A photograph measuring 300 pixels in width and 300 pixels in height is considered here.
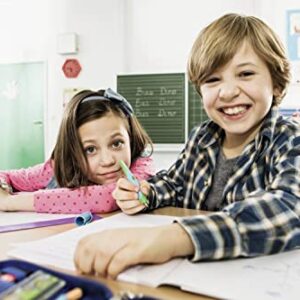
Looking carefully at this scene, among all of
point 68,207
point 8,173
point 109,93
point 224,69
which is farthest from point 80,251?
point 8,173

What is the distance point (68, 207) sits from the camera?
1.05 metres

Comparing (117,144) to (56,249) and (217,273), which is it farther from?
(217,273)

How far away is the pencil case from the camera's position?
1.37 feet

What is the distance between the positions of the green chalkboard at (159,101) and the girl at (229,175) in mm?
1891

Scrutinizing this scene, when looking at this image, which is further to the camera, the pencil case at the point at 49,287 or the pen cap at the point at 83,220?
the pen cap at the point at 83,220

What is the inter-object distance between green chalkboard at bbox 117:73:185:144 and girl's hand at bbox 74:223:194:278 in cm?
252

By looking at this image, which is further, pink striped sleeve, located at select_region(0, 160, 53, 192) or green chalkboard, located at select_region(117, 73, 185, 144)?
green chalkboard, located at select_region(117, 73, 185, 144)

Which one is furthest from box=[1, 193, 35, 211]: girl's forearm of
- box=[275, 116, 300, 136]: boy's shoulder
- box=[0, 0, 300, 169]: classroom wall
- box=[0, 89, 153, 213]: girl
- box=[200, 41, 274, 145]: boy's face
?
box=[0, 0, 300, 169]: classroom wall

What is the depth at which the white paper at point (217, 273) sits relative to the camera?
0.49 meters

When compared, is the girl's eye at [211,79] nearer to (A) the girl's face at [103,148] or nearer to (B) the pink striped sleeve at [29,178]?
(A) the girl's face at [103,148]

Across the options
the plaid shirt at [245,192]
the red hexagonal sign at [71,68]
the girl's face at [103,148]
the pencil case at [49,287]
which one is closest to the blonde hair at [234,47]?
the plaid shirt at [245,192]

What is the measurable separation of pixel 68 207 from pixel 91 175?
0.74 ft

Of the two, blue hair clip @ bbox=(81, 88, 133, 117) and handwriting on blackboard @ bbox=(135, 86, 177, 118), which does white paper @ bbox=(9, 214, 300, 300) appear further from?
handwriting on blackboard @ bbox=(135, 86, 177, 118)

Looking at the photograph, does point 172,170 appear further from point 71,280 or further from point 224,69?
point 71,280
